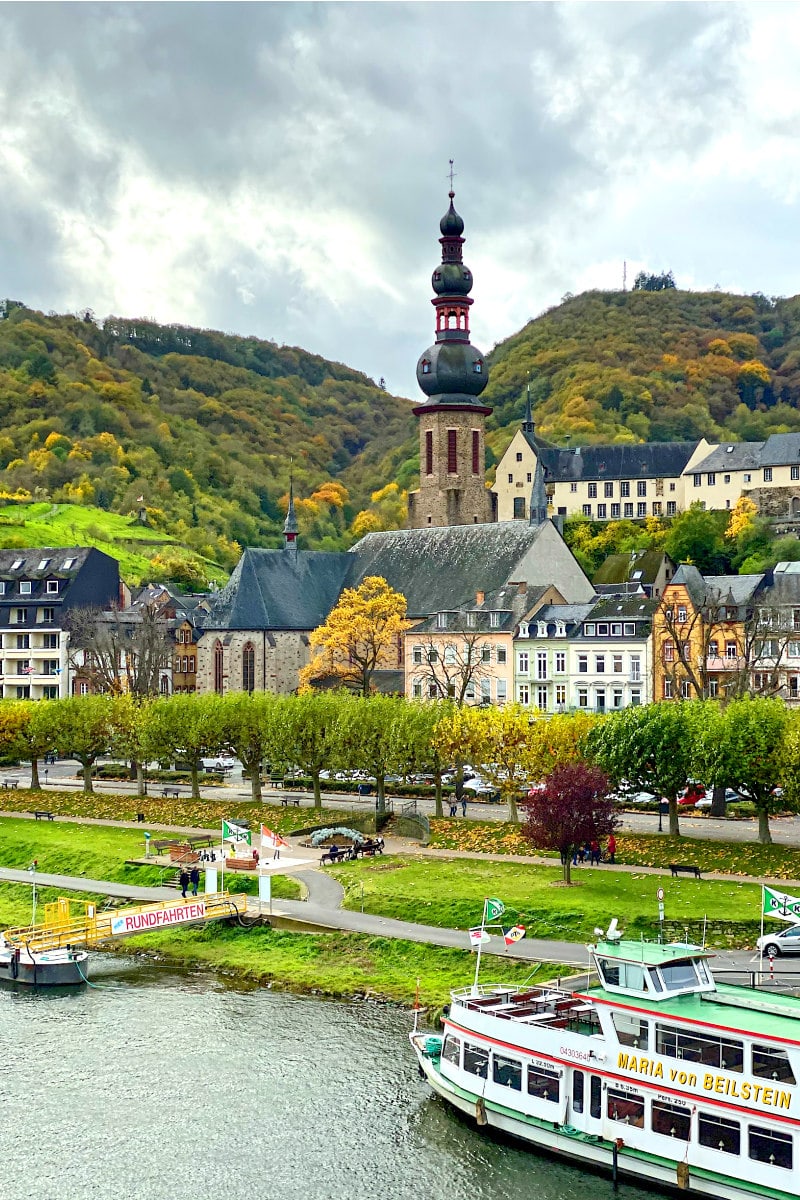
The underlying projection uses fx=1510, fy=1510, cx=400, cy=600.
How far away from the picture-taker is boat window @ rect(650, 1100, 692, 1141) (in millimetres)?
34250

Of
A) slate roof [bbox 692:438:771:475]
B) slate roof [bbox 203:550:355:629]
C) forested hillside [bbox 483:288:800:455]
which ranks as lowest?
slate roof [bbox 203:550:355:629]

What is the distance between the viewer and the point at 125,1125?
3700cm

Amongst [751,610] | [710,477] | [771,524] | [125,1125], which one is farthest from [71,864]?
[710,477]

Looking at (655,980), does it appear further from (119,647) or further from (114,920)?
(119,647)

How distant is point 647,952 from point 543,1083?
13.4 feet

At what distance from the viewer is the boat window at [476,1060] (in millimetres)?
38062

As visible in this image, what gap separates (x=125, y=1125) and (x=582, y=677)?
62106mm

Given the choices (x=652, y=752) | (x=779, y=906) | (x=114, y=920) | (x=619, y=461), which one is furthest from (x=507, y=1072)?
(x=619, y=461)

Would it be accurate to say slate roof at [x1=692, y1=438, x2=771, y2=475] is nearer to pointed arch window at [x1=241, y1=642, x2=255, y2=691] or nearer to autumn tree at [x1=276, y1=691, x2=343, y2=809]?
pointed arch window at [x1=241, y1=642, x2=255, y2=691]

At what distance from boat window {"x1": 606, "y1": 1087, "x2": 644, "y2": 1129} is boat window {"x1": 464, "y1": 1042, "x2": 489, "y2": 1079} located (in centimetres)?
360

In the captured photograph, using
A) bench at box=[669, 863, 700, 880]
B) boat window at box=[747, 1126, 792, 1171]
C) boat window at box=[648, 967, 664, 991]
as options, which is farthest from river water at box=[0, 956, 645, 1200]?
bench at box=[669, 863, 700, 880]

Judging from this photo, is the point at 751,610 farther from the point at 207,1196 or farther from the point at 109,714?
the point at 207,1196

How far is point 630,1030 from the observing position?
36188 millimetres

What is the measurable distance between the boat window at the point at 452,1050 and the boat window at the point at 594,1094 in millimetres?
3916
